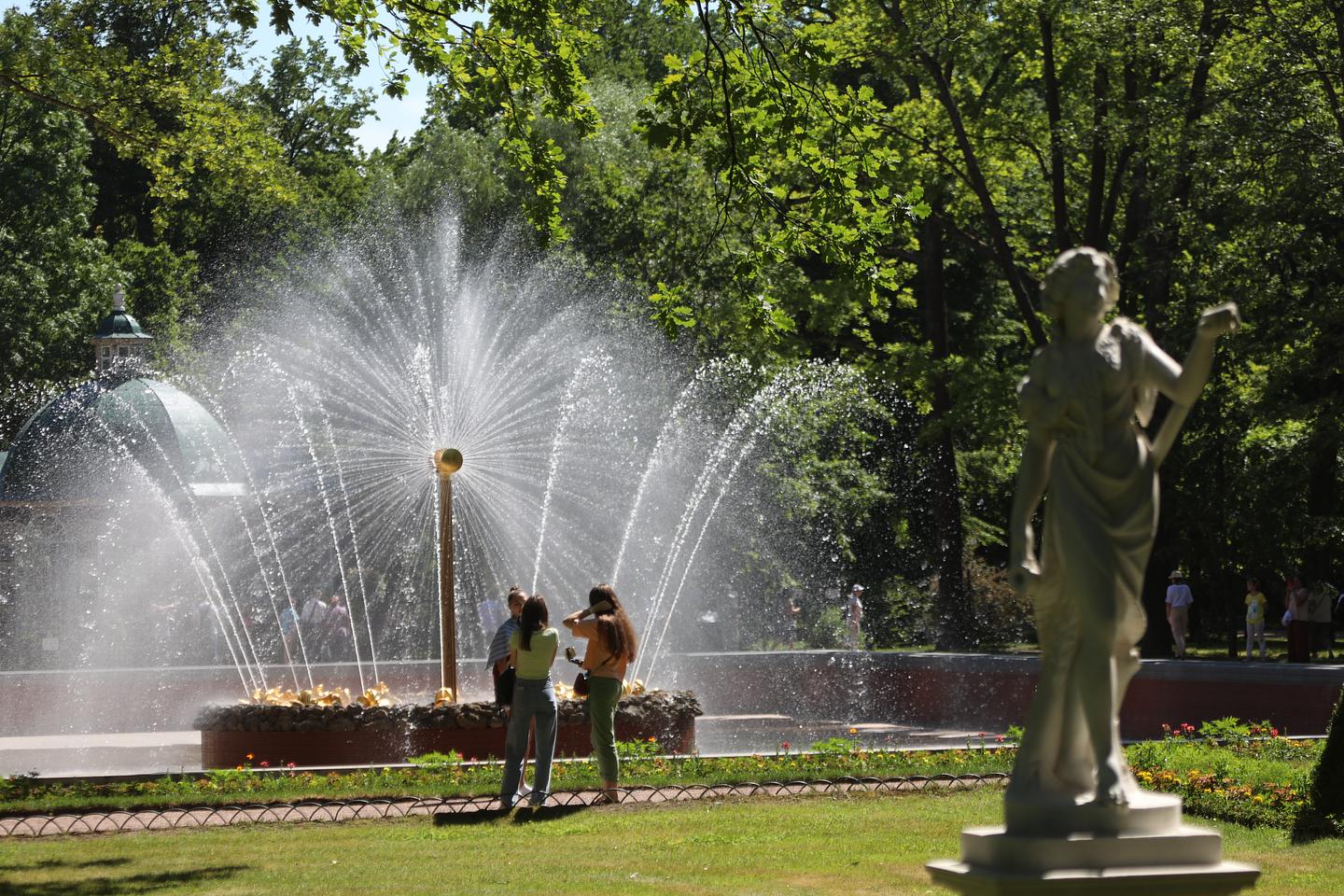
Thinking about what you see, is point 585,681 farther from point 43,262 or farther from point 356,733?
point 43,262

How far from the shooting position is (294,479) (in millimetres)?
32000

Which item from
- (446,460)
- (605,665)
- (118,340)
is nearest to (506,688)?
(605,665)

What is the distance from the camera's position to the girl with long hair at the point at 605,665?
1182 cm

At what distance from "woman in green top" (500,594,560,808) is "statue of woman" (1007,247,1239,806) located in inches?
229

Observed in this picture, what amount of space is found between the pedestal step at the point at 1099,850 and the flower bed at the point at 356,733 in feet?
29.7

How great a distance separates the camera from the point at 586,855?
9781 millimetres

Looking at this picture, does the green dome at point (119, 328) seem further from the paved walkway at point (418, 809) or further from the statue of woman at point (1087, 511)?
the statue of woman at point (1087, 511)

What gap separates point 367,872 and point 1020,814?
447cm

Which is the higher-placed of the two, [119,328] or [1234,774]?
[119,328]

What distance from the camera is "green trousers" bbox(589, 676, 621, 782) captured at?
11836 mm

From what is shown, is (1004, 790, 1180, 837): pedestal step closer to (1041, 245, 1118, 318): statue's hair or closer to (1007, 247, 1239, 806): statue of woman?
(1007, 247, 1239, 806): statue of woman

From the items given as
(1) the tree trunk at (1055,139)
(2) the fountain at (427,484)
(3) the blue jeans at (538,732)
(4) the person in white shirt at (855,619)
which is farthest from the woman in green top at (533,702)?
(4) the person in white shirt at (855,619)

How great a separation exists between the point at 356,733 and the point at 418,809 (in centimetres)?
305

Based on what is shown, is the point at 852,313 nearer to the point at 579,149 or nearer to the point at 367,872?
the point at 579,149
